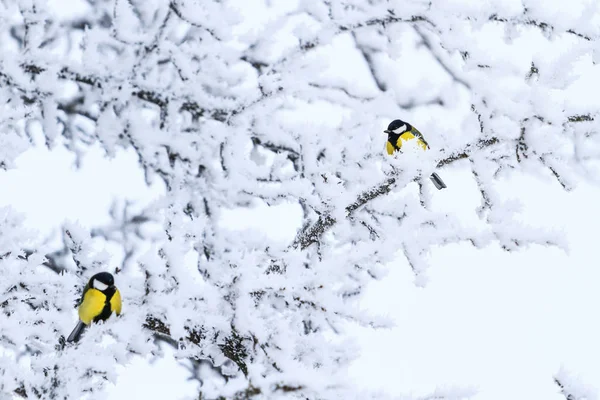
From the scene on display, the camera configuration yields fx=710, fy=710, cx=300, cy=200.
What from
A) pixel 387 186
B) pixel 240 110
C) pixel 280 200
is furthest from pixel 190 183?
pixel 387 186

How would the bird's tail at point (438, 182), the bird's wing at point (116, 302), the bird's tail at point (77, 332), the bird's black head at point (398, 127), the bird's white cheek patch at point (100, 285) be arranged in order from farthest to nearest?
the bird's black head at point (398, 127), the bird's tail at point (438, 182), the bird's white cheek patch at point (100, 285), the bird's wing at point (116, 302), the bird's tail at point (77, 332)

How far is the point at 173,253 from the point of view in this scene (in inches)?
112

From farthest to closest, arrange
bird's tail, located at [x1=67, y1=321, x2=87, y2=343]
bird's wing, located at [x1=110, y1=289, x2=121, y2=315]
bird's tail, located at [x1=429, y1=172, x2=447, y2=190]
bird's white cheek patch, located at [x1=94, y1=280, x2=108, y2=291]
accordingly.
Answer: bird's tail, located at [x1=429, y1=172, x2=447, y2=190]
bird's white cheek patch, located at [x1=94, y1=280, x2=108, y2=291]
bird's wing, located at [x1=110, y1=289, x2=121, y2=315]
bird's tail, located at [x1=67, y1=321, x2=87, y2=343]

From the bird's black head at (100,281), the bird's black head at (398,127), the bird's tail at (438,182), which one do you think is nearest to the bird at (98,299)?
the bird's black head at (100,281)

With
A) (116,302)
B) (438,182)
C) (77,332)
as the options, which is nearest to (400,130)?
(438,182)

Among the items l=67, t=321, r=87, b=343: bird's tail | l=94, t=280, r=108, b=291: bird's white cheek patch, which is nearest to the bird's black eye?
l=94, t=280, r=108, b=291: bird's white cheek patch

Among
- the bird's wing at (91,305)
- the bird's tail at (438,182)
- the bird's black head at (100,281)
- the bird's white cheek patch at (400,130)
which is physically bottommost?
the bird's white cheek patch at (400,130)

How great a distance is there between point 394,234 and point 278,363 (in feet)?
2.52

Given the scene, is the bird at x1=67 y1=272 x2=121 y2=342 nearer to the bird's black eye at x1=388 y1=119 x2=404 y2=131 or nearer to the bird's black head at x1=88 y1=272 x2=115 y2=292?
the bird's black head at x1=88 y1=272 x2=115 y2=292

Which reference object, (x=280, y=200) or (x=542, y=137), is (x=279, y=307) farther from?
(x=542, y=137)

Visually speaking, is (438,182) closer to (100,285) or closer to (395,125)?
(395,125)

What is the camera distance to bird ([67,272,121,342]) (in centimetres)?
316

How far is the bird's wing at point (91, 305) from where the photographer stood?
3.17m

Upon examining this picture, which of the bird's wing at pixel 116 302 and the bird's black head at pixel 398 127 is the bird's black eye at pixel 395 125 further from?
the bird's wing at pixel 116 302
